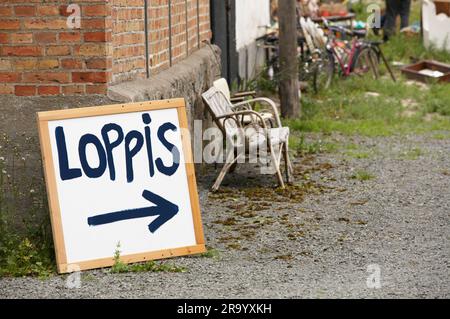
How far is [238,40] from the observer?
1494 centimetres

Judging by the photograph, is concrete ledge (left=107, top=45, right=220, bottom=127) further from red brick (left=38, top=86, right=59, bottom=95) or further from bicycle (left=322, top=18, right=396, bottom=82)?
bicycle (left=322, top=18, right=396, bottom=82)

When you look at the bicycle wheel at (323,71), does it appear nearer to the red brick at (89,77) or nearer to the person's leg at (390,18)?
the person's leg at (390,18)

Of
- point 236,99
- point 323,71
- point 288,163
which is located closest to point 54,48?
point 288,163

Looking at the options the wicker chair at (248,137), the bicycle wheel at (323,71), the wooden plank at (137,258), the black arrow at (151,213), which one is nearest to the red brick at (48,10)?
the black arrow at (151,213)

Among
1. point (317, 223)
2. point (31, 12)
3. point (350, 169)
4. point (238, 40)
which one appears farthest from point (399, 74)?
point (31, 12)

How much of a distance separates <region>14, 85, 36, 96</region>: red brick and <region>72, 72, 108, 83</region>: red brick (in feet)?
0.91

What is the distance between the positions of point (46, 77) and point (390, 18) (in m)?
14.9

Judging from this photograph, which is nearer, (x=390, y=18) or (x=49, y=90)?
(x=49, y=90)

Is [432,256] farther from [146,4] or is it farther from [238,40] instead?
[238,40]

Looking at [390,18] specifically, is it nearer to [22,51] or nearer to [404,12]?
[404,12]

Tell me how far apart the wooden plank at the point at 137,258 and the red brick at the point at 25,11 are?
1.65 meters

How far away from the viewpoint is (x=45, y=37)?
276 inches

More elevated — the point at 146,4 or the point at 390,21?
the point at 146,4
